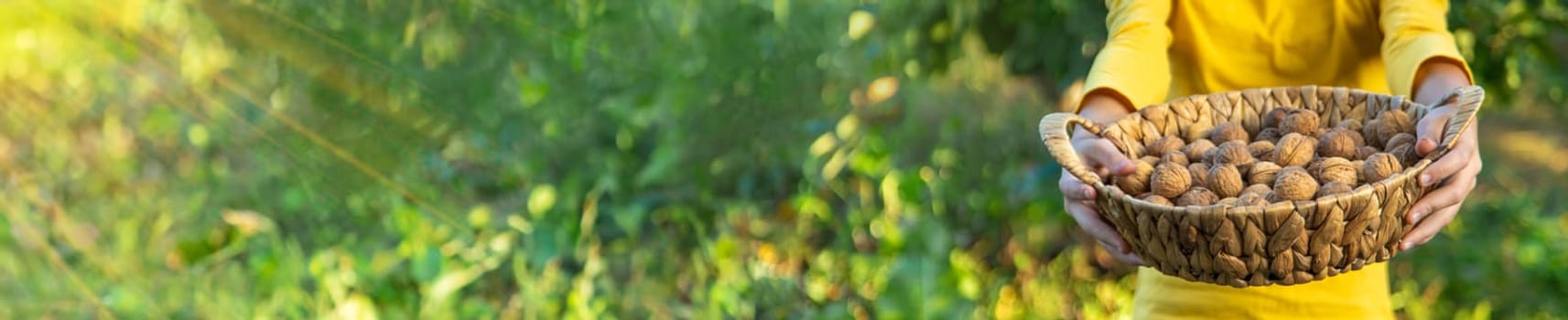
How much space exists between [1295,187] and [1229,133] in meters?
0.17

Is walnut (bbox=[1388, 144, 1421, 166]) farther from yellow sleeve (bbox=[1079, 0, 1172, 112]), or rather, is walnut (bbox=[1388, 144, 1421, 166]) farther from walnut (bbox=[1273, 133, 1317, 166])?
yellow sleeve (bbox=[1079, 0, 1172, 112])

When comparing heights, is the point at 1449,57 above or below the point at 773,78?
below

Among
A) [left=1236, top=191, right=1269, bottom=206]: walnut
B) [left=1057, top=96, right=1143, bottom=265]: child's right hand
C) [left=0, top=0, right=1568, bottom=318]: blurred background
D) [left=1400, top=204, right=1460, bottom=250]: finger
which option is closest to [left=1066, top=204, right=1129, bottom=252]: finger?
[left=1057, top=96, right=1143, bottom=265]: child's right hand

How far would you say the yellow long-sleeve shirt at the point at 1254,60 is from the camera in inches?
50.4

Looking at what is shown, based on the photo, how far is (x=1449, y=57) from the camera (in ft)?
3.88

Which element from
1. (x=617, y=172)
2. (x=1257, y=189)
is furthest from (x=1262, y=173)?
(x=617, y=172)

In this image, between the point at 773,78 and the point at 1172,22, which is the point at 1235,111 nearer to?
the point at 1172,22

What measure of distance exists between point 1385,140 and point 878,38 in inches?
50.7

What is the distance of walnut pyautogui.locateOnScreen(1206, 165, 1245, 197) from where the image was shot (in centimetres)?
110

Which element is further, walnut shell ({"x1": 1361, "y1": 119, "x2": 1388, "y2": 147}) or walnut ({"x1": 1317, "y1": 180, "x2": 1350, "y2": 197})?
walnut shell ({"x1": 1361, "y1": 119, "x2": 1388, "y2": 147})

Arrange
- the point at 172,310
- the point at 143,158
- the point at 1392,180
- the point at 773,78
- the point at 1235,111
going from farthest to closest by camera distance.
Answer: the point at 143,158
the point at 773,78
the point at 172,310
the point at 1235,111
the point at 1392,180

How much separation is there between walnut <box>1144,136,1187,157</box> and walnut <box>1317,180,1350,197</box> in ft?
0.51

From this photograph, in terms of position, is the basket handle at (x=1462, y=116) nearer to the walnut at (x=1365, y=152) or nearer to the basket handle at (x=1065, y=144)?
the walnut at (x=1365, y=152)

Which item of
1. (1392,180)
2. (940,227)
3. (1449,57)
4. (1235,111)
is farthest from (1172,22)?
(940,227)
